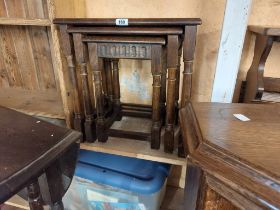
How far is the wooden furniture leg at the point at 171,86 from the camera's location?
0.78 metres

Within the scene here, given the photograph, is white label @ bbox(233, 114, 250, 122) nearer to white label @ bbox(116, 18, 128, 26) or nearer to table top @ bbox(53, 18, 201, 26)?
table top @ bbox(53, 18, 201, 26)

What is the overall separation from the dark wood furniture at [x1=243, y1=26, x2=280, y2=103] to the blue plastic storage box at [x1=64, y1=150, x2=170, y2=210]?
52 centimetres

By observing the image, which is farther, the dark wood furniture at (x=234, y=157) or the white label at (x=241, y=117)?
the white label at (x=241, y=117)

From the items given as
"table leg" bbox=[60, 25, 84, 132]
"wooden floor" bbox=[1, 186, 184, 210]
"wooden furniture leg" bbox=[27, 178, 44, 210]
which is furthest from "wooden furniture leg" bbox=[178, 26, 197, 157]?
"wooden floor" bbox=[1, 186, 184, 210]

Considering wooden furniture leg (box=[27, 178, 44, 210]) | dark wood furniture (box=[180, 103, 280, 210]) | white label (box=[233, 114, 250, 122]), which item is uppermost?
white label (box=[233, 114, 250, 122])

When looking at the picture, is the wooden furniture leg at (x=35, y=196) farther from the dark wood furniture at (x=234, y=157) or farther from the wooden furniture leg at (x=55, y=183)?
the dark wood furniture at (x=234, y=157)

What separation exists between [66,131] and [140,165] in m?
0.58

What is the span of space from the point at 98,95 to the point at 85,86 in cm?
7

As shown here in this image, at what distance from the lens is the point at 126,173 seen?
1.01m

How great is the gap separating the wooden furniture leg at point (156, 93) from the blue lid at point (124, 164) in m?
0.13

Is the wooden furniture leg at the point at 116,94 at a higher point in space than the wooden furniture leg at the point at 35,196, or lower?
higher

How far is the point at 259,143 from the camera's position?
0.40 m

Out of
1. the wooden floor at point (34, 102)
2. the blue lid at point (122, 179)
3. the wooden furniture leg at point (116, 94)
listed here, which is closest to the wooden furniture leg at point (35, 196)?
the blue lid at point (122, 179)

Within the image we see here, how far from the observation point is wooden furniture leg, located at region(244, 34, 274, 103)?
0.80 meters
